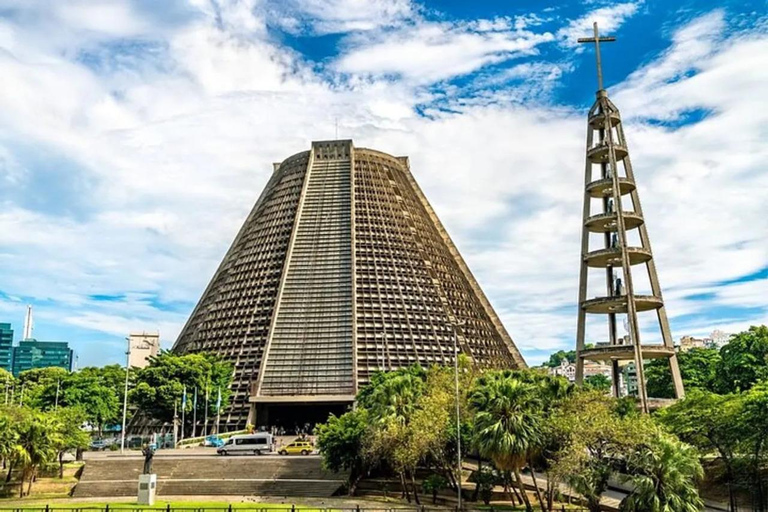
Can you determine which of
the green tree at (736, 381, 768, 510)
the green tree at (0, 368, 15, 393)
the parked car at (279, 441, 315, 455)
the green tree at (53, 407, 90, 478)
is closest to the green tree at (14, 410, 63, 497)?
the green tree at (53, 407, 90, 478)

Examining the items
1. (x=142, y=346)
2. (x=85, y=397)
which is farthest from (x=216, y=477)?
(x=142, y=346)

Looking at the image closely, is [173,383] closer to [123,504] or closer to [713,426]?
[123,504]

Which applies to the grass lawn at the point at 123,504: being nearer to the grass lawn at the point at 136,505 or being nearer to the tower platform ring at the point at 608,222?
the grass lawn at the point at 136,505

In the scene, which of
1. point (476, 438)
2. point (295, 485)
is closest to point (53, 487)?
point (295, 485)

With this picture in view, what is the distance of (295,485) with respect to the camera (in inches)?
1704

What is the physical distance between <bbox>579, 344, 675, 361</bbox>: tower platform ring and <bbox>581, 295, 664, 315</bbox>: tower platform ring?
331 centimetres

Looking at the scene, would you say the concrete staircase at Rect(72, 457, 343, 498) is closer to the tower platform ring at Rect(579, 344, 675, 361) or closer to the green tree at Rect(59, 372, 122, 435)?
the tower platform ring at Rect(579, 344, 675, 361)

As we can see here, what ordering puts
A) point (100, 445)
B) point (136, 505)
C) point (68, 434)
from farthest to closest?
1. point (100, 445)
2. point (68, 434)
3. point (136, 505)

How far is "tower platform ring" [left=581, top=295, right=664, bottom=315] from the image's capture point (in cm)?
5216

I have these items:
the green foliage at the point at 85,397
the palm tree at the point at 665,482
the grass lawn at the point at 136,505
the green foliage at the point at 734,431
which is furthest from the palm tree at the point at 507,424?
the green foliage at the point at 85,397

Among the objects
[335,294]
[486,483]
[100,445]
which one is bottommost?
[486,483]

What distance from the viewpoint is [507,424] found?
102ft

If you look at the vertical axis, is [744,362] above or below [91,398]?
above

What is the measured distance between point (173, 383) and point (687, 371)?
6027cm
